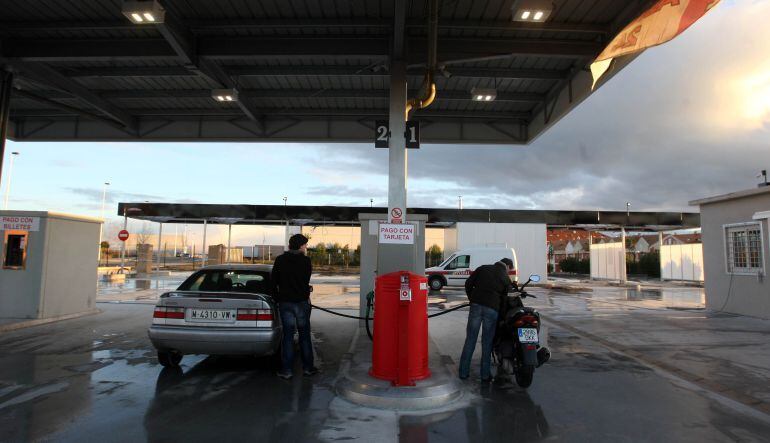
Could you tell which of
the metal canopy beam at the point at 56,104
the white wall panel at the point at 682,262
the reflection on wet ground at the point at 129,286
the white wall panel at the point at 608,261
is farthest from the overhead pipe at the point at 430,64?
the white wall panel at the point at 682,262

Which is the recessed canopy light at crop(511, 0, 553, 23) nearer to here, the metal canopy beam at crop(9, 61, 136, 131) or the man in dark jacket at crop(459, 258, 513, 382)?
the man in dark jacket at crop(459, 258, 513, 382)

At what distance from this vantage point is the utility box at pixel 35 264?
1009cm

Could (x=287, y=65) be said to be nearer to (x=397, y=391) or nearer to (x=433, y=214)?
(x=397, y=391)

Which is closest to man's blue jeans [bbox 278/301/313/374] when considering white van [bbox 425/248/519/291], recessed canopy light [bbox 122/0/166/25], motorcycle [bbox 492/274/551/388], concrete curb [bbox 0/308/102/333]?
motorcycle [bbox 492/274/551/388]

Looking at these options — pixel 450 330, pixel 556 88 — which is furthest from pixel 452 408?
pixel 556 88

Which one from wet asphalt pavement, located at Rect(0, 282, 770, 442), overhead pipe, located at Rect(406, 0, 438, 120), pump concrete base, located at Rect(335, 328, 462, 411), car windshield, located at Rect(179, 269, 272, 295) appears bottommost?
wet asphalt pavement, located at Rect(0, 282, 770, 442)

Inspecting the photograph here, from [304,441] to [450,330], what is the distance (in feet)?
21.5

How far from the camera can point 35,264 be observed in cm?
1016

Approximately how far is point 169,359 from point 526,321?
4741mm

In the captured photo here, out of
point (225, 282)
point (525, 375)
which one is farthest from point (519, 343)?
point (225, 282)

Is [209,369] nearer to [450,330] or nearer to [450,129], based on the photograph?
[450,330]

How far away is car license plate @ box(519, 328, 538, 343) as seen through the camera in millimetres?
5551

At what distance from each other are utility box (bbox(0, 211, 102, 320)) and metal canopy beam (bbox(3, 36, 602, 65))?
353 cm

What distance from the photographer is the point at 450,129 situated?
1327 cm
